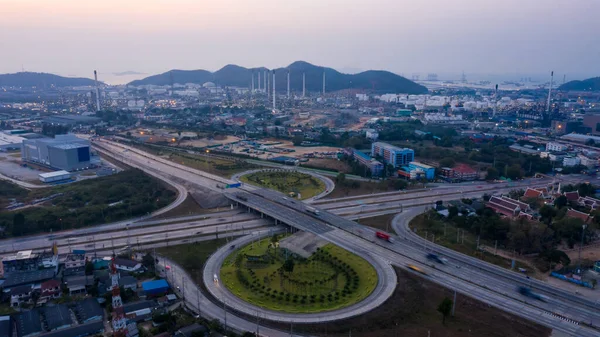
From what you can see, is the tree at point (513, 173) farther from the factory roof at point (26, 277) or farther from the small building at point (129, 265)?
the factory roof at point (26, 277)

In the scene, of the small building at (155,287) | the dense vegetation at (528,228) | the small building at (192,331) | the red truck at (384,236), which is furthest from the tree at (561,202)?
the small building at (155,287)

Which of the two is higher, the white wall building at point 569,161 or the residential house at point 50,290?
the white wall building at point 569,161

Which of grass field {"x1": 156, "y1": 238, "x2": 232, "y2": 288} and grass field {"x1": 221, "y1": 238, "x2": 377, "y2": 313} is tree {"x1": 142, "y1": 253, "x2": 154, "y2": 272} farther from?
grass field {"x1": 221, "y1": 238, "x2": 377, "y2": 313}

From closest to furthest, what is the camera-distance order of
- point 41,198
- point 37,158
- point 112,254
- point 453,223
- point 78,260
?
point 78,260, point 112,254, point 453,223, point 41,198, point 37,158

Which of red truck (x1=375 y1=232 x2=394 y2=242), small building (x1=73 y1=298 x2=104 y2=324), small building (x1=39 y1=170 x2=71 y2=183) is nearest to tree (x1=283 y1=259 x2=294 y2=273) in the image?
red truck (x1=375 y1=232 x2=394 y2=242)

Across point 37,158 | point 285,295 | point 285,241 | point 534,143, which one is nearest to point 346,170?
point 285,241

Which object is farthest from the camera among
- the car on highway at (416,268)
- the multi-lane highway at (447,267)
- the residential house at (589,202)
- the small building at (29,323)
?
the residential house at (589,202)

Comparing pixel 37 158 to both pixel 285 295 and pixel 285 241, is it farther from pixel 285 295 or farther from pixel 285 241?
pixel 285 295
